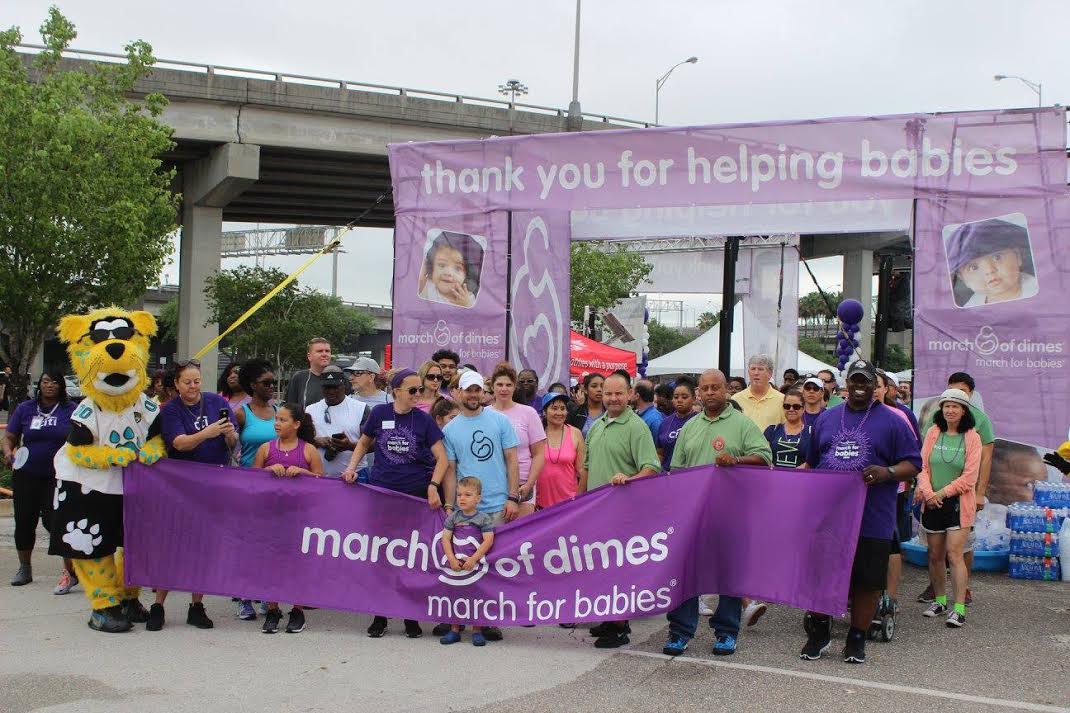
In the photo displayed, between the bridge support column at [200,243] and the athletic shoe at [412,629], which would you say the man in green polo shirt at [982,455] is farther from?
the bridge support column at [200,243]

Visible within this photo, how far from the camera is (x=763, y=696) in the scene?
5301mm

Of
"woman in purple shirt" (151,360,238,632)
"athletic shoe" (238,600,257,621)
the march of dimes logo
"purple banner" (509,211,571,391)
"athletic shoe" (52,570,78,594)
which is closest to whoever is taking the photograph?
"woman in purple shirt" (151,360,238,632)

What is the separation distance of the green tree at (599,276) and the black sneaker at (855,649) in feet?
85.1

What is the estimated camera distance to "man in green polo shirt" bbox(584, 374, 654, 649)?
6406 mm

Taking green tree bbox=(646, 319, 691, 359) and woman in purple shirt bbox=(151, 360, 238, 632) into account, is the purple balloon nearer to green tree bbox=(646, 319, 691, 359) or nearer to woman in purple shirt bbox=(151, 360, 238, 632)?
woman in purple shirt bbox=(151, 360, 238, 632)

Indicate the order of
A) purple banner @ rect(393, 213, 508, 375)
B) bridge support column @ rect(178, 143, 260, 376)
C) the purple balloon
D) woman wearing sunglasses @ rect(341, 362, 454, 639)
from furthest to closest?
bridge support column @ rect(178, 143, 260, 376), the purple balloon, purple banner @ rect(393, 213, 508, 375), woman wearing sunglasses @ rect(341, 362, 454, 639)

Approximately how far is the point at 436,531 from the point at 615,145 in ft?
17.6

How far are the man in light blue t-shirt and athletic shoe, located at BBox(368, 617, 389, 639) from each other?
0.95m

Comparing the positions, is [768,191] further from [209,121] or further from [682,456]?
[209,121]

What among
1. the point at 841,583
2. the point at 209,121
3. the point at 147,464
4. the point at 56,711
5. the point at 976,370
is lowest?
the point at 56,711

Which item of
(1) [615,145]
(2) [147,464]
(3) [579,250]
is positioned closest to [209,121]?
(3) [579,250]

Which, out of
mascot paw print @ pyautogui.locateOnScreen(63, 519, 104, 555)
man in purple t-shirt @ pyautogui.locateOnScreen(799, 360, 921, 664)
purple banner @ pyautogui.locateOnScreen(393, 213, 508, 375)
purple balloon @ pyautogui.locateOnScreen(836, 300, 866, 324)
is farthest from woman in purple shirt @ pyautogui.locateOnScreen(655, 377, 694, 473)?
purple balloon @ pyautogui.locateOnScreen(836, 300, 866, 324)

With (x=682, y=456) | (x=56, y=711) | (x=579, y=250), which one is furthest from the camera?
(x=579, y=250)

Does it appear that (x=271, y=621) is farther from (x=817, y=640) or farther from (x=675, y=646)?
(x=817, y=640)
